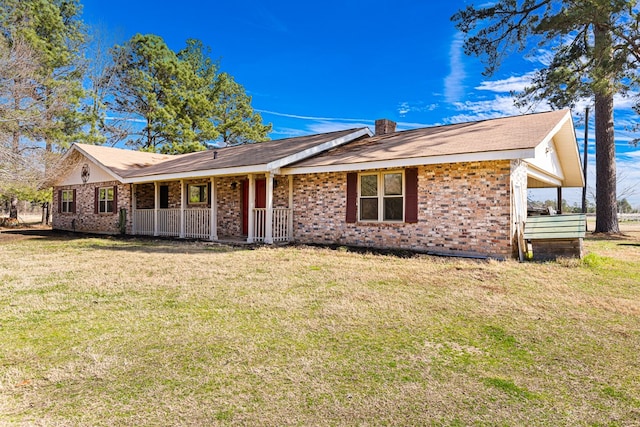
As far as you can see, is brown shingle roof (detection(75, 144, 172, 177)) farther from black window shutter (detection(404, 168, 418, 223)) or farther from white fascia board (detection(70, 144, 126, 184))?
black window shutter (detection(404, 168, 418, 223))

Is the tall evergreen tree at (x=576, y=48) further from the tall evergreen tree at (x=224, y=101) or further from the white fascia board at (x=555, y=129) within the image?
the tall evergreen tree at (x=224, y=101)

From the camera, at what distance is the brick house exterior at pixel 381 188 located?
9.05 m

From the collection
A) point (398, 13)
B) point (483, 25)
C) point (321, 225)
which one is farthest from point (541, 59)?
point (321, 225)

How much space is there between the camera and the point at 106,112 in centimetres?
2881

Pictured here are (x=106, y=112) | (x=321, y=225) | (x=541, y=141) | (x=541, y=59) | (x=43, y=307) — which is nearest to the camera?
(x=43, y=307)

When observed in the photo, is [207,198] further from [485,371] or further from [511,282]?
[485,371]

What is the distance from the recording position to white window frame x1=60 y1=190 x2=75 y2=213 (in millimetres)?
20891

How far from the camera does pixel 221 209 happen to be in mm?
15023

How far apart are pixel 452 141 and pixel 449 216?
84.4 inches

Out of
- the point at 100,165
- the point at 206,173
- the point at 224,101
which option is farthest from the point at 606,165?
the point at 224,101

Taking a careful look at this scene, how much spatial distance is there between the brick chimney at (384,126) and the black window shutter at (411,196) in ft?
18.2

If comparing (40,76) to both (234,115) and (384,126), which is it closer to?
(234,115)

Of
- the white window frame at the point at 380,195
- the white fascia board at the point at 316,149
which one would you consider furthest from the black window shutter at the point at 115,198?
the white window frame at the point at 380,195

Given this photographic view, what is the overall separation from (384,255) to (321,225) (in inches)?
116
